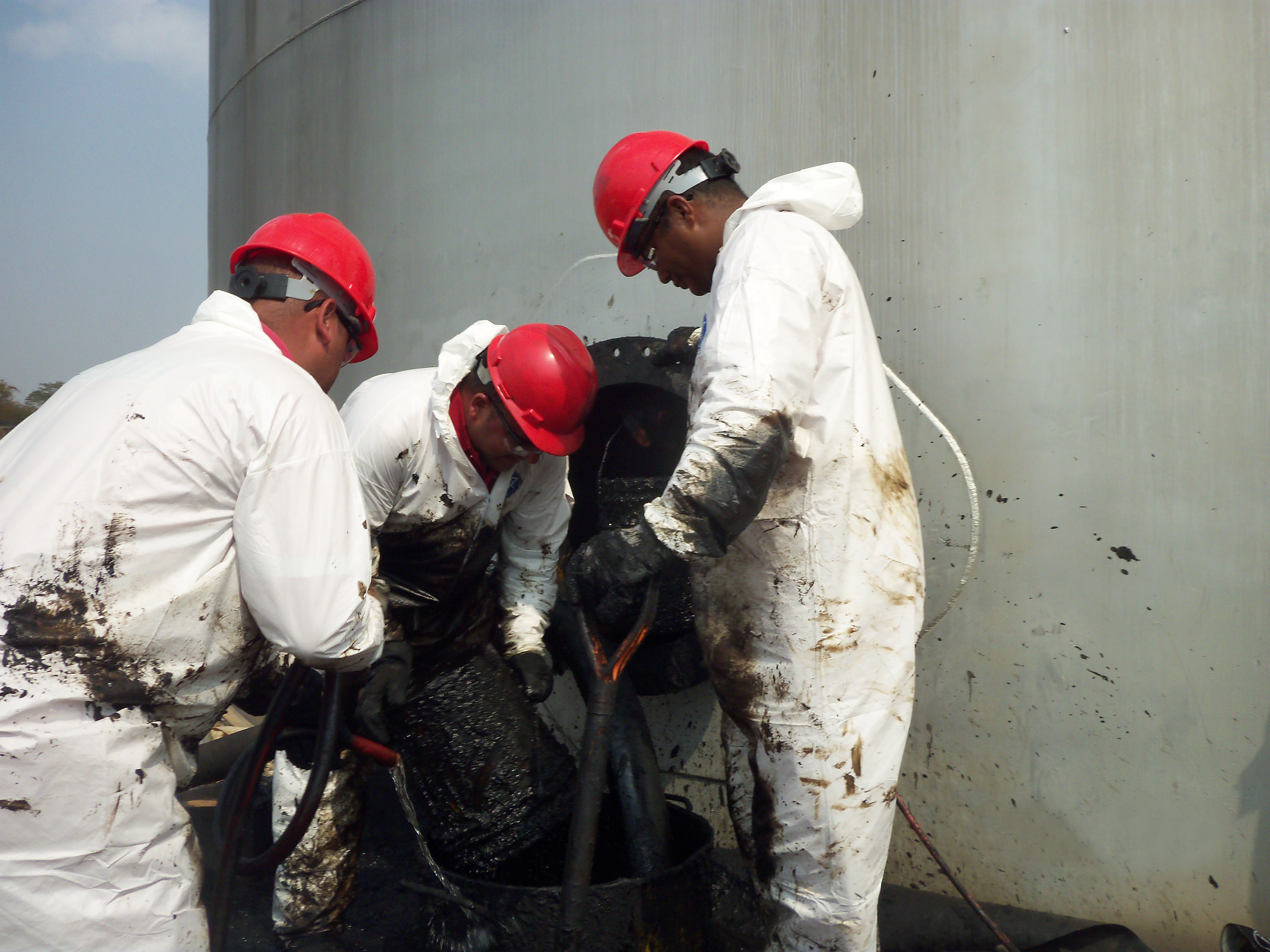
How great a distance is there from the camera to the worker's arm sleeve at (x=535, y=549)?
2.27 meters

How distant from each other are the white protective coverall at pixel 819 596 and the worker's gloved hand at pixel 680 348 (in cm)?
50

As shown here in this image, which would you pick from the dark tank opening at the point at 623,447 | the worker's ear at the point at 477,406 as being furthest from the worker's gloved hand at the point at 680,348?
the worker's ear at the point at 477,406

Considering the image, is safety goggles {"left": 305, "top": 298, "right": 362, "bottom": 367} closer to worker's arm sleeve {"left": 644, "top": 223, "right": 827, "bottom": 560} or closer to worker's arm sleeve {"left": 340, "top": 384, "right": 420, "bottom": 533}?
worker's arm sleeve {"left": 340, "top": 384, "right": 420, "bottom": 533}

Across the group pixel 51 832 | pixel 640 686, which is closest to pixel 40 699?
pixel 51 832

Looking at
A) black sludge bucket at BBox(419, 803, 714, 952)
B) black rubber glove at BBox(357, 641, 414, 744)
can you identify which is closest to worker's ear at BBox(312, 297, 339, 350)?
black rubber glove at BBox(357, 641, 414, 744)

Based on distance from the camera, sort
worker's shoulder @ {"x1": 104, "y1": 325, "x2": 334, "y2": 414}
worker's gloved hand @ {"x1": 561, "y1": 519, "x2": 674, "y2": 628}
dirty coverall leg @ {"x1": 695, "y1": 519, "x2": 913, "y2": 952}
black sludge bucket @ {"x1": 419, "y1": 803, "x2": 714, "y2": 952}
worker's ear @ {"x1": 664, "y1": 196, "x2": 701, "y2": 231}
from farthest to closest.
A: worker's ear @ {"x1": 664, "y1": 196, "x2": 701, "y2": 231}
black sludge bucket @ {"x1": 419, "y1": 803, "x2": 714, "y2": 952}
dirty coverall leg @ {"x1": 695, "y1": 519, "x2": 913, "y2": 952}
worker's gloved hand @ {"x1": 561, "y1": 519, "x2": 674, "y2": 628}
worker's shoulder @ {"x1": 104, "y1": 325, "x2": 334, "y2": 414}

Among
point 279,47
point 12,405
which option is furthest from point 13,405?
point 279,47

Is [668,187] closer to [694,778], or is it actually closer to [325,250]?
[325,250]

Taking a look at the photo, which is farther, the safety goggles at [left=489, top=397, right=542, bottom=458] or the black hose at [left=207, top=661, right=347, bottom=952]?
the safety goggles at [left=489, top=397, right=542, bottom=458]

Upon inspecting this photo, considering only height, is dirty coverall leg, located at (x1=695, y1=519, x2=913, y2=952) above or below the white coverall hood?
below

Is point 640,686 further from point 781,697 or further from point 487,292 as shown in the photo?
point 487,292

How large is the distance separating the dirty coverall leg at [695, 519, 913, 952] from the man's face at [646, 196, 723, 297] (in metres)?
0.58

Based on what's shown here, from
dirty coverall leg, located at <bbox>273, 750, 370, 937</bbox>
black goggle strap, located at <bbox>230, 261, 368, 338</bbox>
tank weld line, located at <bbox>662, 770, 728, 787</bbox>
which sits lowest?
dirty coverall leg, located at <bbox>273, 750, 370, 937</bbox>

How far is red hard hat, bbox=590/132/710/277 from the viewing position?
1.71 metres
